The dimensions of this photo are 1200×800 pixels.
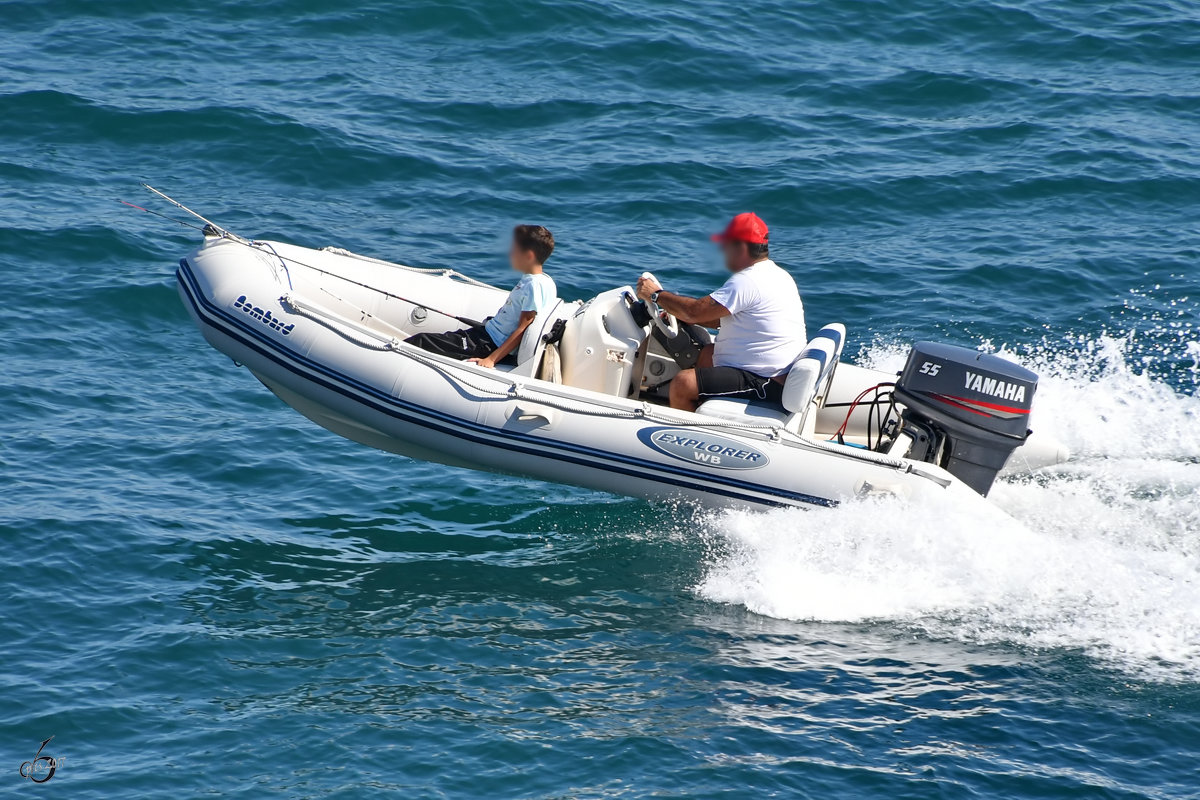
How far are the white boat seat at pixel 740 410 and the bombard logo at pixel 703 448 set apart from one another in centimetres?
16

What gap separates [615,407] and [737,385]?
25.1 inches

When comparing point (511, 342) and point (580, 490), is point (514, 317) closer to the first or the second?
point (511, 342)


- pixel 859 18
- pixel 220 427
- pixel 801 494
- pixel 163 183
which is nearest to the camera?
pixel 801 494

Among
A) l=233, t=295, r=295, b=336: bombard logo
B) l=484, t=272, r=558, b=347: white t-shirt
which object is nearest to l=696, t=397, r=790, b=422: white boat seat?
l=484, t=272, r=558, b=347: white t-shirt

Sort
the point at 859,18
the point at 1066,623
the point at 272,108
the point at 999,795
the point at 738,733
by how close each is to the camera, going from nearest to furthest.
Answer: the point at 999,795, the point at 738,733, the point at 1066,623, the point at 272,108, the point at 859,18

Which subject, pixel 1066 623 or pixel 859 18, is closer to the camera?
pixel 1066 623

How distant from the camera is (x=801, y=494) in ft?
21.1

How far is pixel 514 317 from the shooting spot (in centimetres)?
686

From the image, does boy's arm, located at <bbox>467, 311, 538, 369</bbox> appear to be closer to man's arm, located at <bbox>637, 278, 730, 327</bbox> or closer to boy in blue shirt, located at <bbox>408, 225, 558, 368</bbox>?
boy in blue shirt, located at <bbox>408, 225, 558, 368</bbox>

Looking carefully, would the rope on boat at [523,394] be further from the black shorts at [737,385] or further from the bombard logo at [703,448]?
the black shorts at [737,385]

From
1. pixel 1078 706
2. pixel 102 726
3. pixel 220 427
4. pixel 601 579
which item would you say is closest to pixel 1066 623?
pixel 1078 706

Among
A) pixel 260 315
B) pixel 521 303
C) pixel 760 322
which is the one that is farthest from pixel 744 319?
pixel 260 315

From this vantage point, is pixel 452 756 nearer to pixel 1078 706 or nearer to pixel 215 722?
pixel 215 722

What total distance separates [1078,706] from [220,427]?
5086 mm
